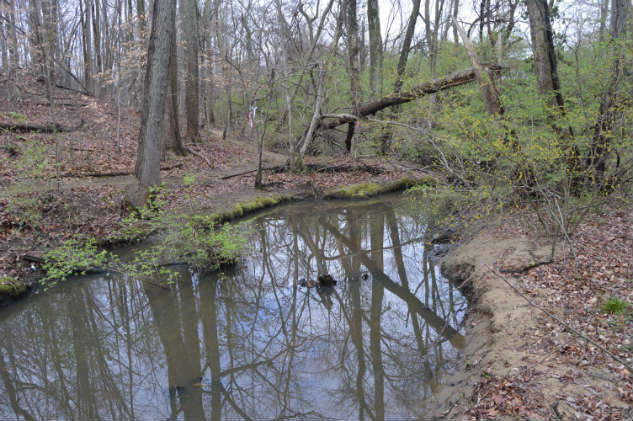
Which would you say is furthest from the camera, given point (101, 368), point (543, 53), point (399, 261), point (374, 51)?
point (374, 51)

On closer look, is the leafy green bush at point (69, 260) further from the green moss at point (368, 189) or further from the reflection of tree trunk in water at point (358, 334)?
the green moss at point (368, 189)

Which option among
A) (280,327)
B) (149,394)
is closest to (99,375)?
(149,394)

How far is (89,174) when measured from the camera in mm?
11789

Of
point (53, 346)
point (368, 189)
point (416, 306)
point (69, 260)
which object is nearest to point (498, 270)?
point (416, 306)

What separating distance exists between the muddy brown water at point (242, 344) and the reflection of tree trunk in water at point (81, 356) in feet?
0.05

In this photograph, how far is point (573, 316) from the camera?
14.6 ft

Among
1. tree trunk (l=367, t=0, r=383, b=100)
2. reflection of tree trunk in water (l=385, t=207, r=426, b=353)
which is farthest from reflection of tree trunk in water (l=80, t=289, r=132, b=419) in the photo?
tree trunk (l=367, t=0, r=383, b=100)

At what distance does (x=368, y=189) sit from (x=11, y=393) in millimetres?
12103

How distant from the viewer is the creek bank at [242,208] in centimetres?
667

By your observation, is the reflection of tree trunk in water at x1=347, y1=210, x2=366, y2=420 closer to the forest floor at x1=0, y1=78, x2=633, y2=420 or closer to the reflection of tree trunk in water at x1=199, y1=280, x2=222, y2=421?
the forest floor at x1=0, y1=78, x2=633, y2=420

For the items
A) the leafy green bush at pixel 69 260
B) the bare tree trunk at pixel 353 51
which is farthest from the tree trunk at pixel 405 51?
the leafy green bush at pixel 69 260

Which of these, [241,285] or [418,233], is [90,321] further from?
[418,233]

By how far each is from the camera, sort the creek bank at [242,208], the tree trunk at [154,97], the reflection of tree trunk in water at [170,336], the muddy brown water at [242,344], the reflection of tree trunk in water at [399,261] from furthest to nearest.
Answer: the tree trunk at [154,97]
the creek bank at [242,208]
the reflection of tree trunk in water at [399,261]
the reflection of tree trunk in water at [170,336]
the muddy brown water at [242,344]

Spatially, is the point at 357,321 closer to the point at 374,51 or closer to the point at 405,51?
the point at 405,51
